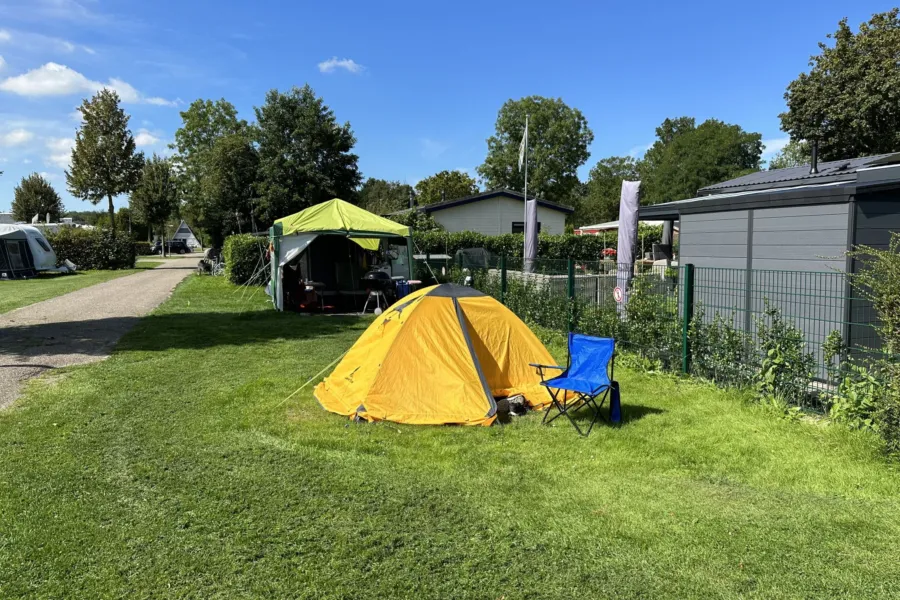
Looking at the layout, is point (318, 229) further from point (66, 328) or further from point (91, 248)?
point (91, 248)

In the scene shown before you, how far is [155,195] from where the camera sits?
3953 cm

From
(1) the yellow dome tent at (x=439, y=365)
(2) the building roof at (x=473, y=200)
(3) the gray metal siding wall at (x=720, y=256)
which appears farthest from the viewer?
(2) the building roof at (x=473, y=200)

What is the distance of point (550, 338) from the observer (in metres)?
9.67

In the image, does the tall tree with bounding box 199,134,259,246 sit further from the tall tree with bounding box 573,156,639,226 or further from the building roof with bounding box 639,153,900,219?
the tall tree with bounding box 573,156,639,226

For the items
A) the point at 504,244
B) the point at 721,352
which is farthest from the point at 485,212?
the point at 721,352

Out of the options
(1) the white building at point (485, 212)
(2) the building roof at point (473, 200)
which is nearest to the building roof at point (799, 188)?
(2) the building roof at point (473, 200)

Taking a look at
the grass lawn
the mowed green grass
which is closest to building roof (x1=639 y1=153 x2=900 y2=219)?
the mowed green grass

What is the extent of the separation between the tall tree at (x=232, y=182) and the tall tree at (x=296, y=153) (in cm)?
80

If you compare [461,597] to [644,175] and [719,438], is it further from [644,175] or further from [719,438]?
[644,175]

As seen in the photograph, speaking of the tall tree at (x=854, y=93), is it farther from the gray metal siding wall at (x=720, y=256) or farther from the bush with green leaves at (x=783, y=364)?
the bush with green leaves at (x=783, y=364)

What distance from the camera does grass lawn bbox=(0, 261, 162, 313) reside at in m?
15.8

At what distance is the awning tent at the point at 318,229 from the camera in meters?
13.2

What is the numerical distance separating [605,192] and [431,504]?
63.4 meters

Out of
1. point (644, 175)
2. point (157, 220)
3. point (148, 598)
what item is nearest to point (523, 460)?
point (148, 598)
